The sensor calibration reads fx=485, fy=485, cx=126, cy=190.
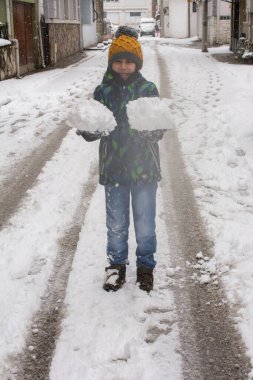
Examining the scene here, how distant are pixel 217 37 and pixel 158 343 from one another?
3048 centimetres

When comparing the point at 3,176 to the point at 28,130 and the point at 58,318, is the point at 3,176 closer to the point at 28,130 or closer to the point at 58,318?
the point at 28,130

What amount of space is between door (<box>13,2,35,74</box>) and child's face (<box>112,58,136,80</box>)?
14705mm

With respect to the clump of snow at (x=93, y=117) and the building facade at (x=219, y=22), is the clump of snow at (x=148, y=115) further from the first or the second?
the building facade at (x=219, y=22)

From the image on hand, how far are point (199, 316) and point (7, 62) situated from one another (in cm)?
1384

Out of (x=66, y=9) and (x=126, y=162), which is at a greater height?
(x=66, y=9)

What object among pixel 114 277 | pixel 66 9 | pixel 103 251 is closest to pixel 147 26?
pixel 66 9

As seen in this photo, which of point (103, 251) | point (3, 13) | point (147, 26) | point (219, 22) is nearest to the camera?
point (103, 251)

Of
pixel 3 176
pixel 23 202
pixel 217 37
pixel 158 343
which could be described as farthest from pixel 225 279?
pixel 217 37

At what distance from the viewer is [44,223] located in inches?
Result: 194

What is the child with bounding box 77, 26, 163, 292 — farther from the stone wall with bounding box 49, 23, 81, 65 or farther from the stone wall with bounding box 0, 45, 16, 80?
the stone wall with bounding box 49, 23, 81, 65

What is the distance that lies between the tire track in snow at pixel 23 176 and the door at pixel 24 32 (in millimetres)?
9913

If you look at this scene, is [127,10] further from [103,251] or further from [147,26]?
[103,251]

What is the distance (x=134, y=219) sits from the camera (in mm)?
3627

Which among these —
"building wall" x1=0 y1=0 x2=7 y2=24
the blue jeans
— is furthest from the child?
"building wall" x1=0 y1=0 x2=7 y2=24
